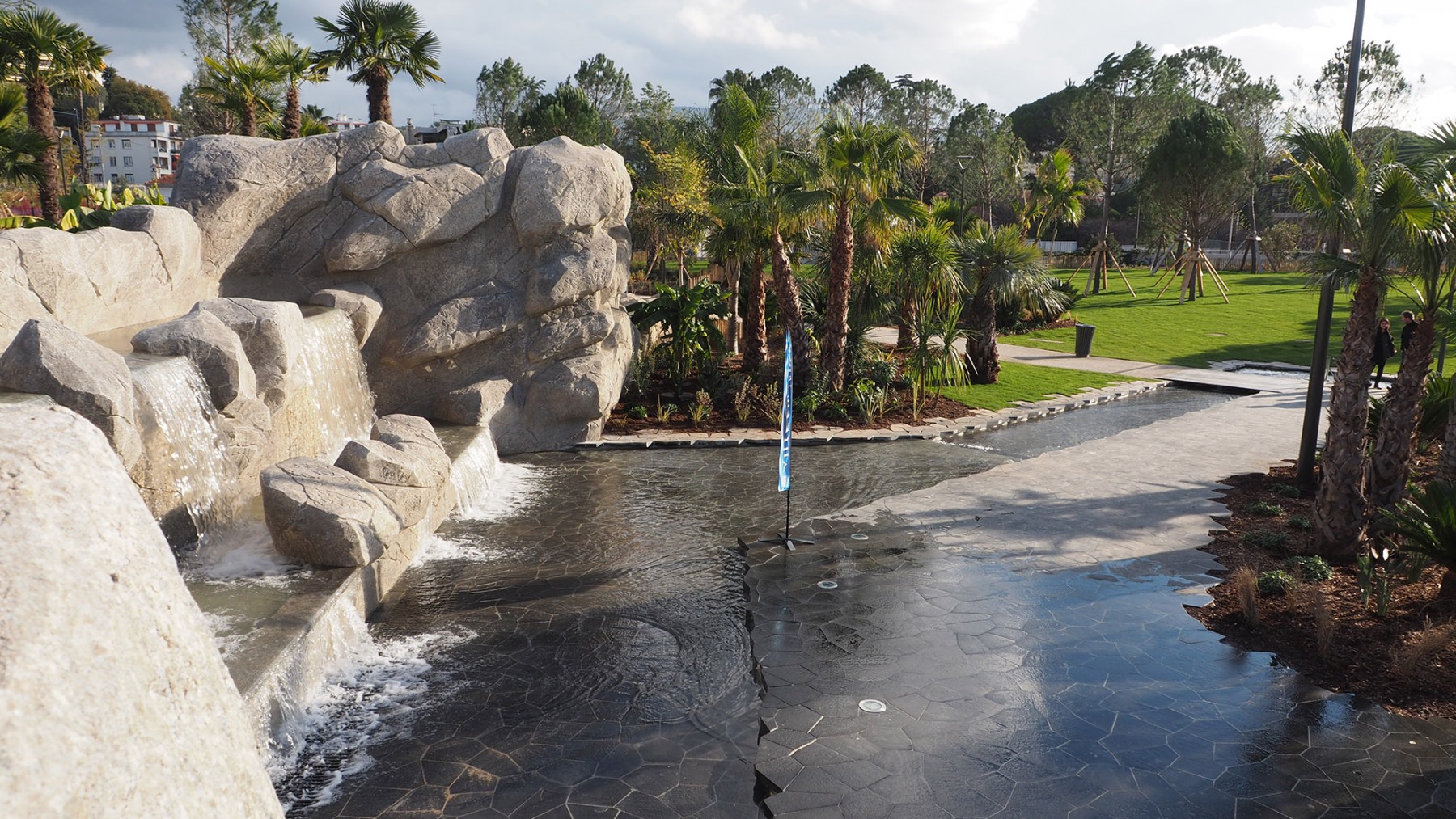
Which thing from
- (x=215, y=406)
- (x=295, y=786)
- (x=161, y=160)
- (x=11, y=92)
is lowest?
(x=295, y=786)

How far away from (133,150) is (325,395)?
117667mm

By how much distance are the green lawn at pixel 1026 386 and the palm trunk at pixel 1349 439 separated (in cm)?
994

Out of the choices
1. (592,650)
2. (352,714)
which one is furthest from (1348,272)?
(352,714)

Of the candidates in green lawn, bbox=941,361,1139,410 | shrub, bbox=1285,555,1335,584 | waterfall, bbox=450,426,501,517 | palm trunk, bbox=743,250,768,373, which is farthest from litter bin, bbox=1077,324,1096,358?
waterfall, bbox=450,426,501,517

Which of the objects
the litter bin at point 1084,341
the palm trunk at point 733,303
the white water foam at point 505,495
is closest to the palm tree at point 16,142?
the white water foam at point 505,495

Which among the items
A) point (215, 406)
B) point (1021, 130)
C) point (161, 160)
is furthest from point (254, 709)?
point (161, 160)

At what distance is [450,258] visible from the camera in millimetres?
16828

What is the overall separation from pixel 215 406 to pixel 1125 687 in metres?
9.93

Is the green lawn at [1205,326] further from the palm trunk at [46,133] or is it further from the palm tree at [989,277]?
the palm trunk at [46,133]

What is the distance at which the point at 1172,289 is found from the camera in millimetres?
45844

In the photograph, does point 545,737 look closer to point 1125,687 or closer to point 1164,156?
point 1125,687

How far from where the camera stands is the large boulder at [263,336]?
11.7 m

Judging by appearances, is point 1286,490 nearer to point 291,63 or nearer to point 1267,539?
point 1267,539

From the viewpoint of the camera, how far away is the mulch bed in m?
7.91
